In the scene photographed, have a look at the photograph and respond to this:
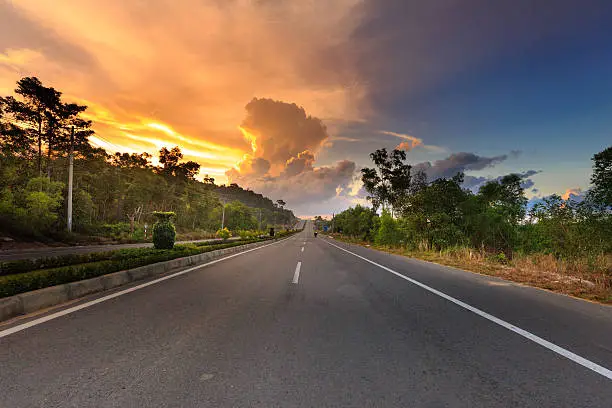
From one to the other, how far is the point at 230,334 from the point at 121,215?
60173 millimetres

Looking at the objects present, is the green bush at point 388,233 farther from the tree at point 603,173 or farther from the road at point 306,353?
the road at point 306,353

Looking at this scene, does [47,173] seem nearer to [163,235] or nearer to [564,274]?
[163,235]

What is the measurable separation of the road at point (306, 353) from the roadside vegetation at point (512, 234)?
157 inches

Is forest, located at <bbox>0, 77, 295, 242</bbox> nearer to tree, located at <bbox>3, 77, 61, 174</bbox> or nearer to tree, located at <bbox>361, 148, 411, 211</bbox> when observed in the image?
tree, located at <bbox>3, 77, 61, 174</bbox>

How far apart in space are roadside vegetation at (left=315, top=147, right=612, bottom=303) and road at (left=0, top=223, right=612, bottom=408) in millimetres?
3986

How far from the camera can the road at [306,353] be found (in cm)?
225

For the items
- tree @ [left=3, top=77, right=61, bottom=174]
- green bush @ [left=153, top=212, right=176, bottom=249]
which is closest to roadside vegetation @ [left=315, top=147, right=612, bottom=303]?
green bush @ [left=153, top=212, right=176, bottom=249]

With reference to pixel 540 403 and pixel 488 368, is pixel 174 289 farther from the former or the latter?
pixel 540 403

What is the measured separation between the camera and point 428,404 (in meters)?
2.16

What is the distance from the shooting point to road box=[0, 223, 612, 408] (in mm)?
2246

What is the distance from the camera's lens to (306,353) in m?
3.07

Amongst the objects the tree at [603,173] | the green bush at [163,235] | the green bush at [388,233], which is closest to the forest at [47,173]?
the green bush at [163,235]

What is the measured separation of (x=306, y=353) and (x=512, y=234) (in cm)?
2905

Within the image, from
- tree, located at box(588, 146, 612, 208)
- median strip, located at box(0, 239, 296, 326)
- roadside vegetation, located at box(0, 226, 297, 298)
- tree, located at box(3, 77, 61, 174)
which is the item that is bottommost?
median strip, located at box(0, 239, 296, 326)
